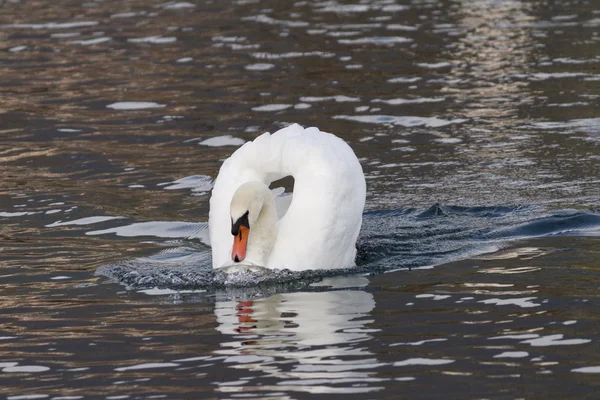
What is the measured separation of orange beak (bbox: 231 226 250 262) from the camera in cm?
842

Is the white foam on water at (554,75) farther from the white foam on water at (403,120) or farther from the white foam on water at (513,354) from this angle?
the white foam on water at (513,354)

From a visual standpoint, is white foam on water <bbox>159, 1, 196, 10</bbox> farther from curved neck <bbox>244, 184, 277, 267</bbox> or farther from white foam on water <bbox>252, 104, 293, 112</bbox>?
curved neck <bbox>244, 184, 277, 267</bbox>

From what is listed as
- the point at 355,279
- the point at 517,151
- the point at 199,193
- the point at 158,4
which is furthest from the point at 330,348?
the point at 158,4

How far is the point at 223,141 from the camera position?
14.2 metres

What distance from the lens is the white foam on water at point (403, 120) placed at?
1422 centimetres

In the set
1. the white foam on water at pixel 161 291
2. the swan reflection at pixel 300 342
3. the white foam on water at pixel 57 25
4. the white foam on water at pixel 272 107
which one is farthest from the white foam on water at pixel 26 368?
the white foam on water at pixel 57 25

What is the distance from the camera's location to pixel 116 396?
606cm

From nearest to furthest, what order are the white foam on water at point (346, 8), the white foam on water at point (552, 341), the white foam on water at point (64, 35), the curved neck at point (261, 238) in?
the white foam on water at point (552, 341) → the curved neck at point (261, 238) → the white foam on water at point (64, 35) → the white foam on water at point (346, 8)

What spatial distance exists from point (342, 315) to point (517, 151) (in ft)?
18.2

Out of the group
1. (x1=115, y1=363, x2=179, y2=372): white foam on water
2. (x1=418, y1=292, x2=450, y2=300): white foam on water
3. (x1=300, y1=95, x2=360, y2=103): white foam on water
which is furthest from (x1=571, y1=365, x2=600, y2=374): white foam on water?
(x1=300, y1=95, x2=360, y2=103): white foam on water

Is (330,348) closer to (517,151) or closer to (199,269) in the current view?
(199,269)

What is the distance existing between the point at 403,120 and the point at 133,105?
390 centimetres

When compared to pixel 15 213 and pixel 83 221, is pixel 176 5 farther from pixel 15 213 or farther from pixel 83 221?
pixel 83 221

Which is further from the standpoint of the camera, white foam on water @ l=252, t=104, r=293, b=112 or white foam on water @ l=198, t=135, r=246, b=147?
white foam on water @ l=252, t=104, r=293, b=112
